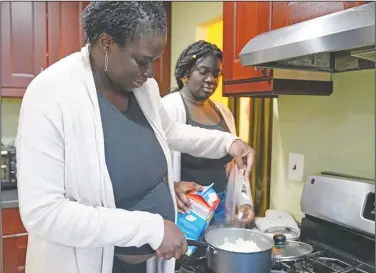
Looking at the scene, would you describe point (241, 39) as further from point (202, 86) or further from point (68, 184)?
point (68, 184)

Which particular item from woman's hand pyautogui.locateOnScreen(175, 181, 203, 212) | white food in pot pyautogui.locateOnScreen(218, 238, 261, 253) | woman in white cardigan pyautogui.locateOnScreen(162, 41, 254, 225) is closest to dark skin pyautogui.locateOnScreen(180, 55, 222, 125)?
woman in white cardigan pyautogui.locateOnScreen(162, 41, 254, 225)

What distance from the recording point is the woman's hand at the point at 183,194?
99cm

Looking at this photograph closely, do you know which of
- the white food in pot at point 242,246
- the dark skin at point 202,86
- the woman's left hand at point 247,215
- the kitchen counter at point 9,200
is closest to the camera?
the white food in pot at point 242,246

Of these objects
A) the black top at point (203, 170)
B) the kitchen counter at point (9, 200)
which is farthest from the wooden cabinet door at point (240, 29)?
the kitchen counter at point (9, 200)

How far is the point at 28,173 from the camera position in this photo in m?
0.66

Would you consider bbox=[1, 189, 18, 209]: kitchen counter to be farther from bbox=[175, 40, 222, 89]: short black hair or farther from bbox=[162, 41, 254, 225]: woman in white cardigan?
bbox=[175, 40, 222, 89]: short black hair

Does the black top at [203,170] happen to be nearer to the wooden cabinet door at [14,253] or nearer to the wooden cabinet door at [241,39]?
the wooden cabinet door at [241,39]

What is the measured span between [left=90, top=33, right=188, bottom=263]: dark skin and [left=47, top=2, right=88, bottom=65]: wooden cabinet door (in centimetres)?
151

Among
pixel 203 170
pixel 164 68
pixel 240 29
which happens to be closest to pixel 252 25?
pixel 240 29

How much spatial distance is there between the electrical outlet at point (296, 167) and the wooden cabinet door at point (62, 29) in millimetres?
1524

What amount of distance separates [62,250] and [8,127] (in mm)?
1868

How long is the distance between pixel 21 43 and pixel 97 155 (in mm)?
1676

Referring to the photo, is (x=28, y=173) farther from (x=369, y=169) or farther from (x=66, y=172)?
(x=369, y=169)

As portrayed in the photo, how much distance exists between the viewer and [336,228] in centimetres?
114
